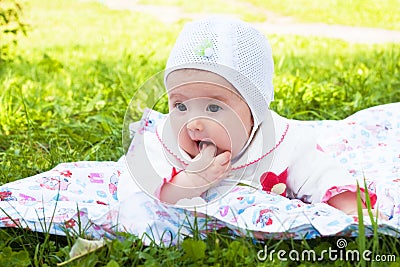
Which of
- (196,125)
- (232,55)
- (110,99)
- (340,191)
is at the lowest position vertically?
(110,99)

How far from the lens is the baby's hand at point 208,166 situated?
2291mm

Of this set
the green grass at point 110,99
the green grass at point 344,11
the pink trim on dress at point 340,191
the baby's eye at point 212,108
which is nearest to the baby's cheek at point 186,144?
the baby's eye at point 212,108

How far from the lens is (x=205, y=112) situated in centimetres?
229

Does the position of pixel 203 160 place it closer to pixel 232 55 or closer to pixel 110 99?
pixel 232 55

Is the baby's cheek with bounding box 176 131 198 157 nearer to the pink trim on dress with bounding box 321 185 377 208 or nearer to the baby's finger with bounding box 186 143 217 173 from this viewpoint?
the baby's finger with bounding box 186 143 217 173

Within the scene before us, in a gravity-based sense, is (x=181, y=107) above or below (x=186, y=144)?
above

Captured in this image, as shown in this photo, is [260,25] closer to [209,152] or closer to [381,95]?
[381,95]

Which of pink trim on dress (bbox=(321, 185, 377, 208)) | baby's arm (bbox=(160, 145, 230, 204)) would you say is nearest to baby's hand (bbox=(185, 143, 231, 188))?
baby's arm (bbox=(160, 145, 230, 204))

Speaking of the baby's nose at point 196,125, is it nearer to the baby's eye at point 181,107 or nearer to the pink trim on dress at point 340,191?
the baby's eye at point 181,107

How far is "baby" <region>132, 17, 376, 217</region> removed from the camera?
2.28 m

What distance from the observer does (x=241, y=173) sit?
2.46 meters

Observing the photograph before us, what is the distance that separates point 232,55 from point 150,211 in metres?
0.56

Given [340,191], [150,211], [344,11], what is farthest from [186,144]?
[344,11]

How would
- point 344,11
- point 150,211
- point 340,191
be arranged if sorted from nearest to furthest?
point 150,211, point 340,191, point 344,11
